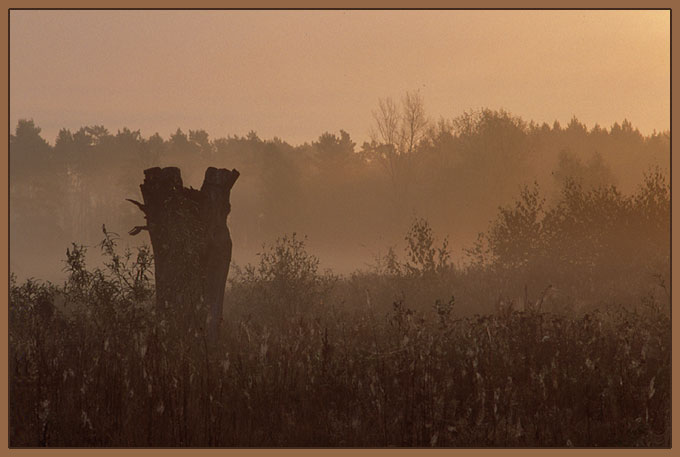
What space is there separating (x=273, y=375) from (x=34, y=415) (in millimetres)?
2224

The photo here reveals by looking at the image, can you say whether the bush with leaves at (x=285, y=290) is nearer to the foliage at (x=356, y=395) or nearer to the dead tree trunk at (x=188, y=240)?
the dead tree trunk at (x=188, y=240)

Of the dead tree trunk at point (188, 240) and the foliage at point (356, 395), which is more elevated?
the dead tree trunk at point (188, 240)

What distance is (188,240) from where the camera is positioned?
29.0 ft

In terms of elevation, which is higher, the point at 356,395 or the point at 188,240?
the point at 188,240

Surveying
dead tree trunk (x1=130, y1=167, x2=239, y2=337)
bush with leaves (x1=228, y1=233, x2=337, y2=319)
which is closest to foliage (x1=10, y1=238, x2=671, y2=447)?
dead tree trunk (x1=130, y1=167, x2=239, y2=337)

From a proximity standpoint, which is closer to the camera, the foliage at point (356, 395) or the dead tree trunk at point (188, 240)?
the foliage at point (356, 395)

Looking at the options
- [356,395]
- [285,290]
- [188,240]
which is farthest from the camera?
[285,290]

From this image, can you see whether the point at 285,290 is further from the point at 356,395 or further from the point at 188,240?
the point at 356,395

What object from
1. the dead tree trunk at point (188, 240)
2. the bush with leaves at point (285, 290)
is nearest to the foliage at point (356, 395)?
the dead tree trunk at point (188, 240)

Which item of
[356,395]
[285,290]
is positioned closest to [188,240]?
[356,395]

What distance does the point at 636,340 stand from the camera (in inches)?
326

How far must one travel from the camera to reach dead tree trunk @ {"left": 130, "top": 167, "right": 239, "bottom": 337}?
8.80 metres

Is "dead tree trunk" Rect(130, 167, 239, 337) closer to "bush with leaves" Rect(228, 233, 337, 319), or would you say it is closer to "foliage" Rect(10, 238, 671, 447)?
"foliage" Rect(10, 238, 671, 447)

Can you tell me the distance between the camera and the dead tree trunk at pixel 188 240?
8797mm
